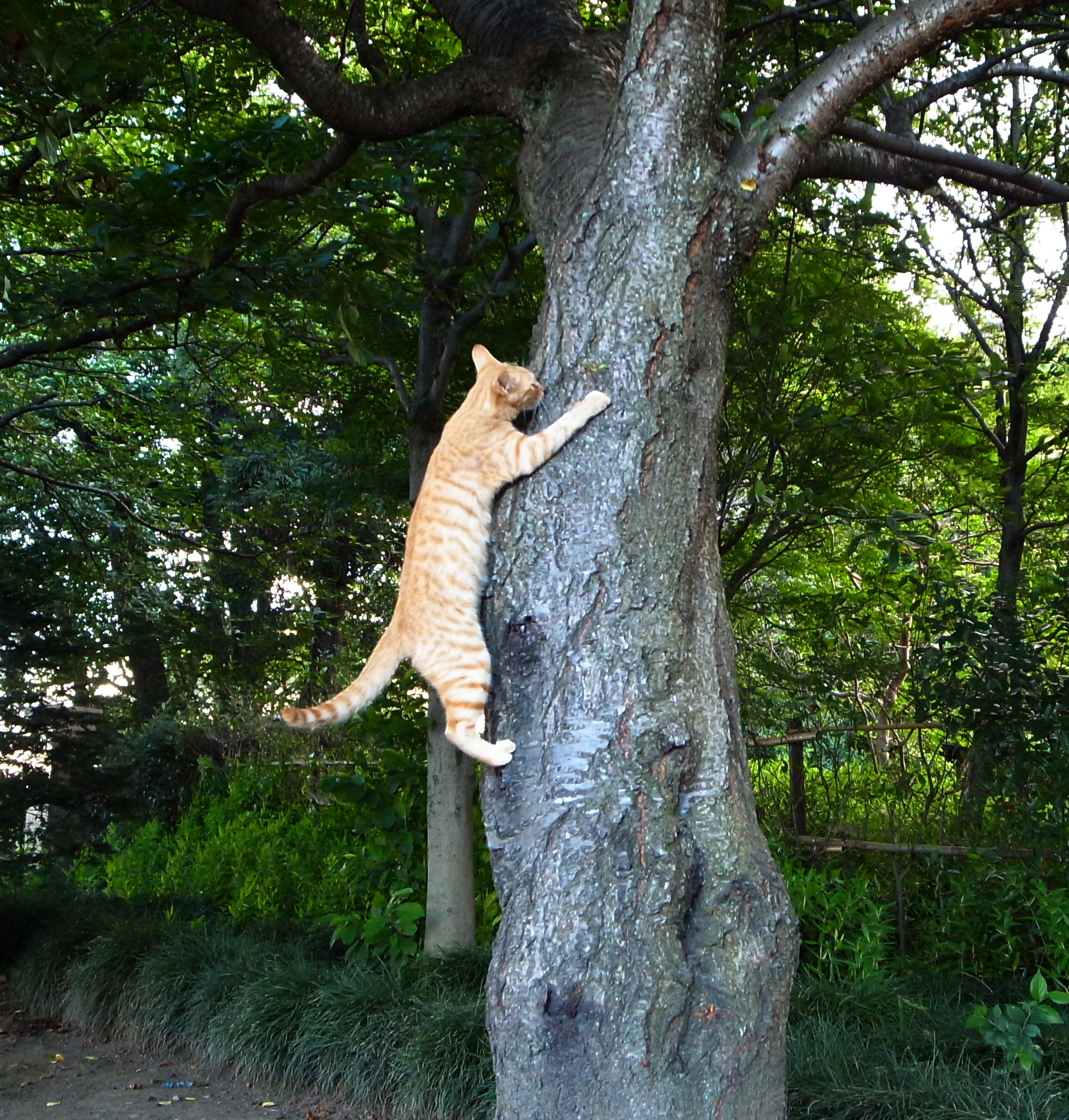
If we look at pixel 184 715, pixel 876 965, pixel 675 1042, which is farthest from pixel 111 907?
pixel 675 1042

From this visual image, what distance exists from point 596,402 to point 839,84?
4.18 feet

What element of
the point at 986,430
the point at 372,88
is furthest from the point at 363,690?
the point at 986,430

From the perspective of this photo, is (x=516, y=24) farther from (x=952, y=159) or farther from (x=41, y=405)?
(x=41, y=405)

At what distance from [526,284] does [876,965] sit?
419 cm

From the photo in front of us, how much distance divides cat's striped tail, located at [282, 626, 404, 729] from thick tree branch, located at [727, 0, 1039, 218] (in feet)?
5.94

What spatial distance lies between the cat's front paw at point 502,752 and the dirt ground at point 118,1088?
3401 millimetres

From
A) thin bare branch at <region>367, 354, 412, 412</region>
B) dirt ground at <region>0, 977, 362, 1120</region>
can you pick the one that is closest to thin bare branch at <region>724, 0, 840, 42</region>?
thin bare branch at <region>367, 354, 412, 412</region>

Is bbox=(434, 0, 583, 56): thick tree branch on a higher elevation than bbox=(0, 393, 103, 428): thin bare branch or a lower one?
lower

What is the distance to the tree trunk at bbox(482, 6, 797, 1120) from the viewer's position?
2.29 metres

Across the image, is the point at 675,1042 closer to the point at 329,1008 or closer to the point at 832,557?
the point at 329,1008

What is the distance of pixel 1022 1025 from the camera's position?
12.6 ft

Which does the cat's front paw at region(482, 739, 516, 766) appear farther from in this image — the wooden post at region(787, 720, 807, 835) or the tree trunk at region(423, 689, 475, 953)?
the wooden post at region(787, 720, 807, 835)

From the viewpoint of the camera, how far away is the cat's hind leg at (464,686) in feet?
9.20

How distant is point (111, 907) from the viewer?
7.75 metres
